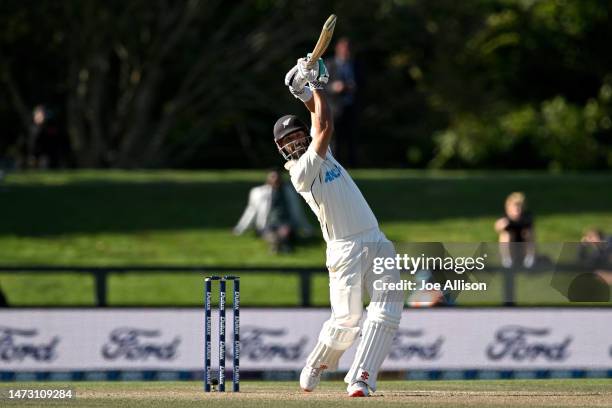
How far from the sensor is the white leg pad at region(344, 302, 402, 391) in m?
9.48

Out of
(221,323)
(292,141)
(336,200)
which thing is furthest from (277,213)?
(336,200)

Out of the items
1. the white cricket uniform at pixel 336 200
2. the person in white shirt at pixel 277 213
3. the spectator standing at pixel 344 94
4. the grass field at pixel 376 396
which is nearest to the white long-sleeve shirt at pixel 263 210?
the person in white shirt at pixel 277 213

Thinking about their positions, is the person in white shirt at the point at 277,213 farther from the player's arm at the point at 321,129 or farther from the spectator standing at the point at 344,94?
the player's arm at the point at 321,129

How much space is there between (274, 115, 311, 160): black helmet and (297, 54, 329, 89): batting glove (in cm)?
30

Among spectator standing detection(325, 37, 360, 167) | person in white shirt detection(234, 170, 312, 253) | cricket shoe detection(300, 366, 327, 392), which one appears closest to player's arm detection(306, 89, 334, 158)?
cricket shoe detection(300, 366, 327, 392)

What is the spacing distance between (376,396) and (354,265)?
→ 0.90 meters

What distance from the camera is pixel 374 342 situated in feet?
31.1

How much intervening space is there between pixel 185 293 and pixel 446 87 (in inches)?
657

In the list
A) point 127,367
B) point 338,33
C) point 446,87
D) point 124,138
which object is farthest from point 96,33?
point 127,367

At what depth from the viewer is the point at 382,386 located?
11211 millimetres

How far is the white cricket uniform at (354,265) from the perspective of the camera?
9484 millimetres

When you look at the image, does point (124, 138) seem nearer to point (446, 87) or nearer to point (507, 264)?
point (446, 87)

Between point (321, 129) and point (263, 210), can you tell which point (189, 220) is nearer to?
point (263, 210)

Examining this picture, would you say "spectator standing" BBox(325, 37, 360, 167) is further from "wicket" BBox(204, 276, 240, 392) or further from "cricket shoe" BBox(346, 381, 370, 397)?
"cricket shoe" BBox(346, 381, 370, 397)
